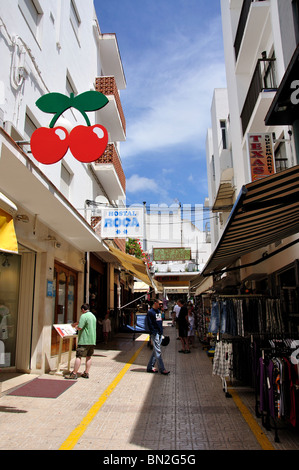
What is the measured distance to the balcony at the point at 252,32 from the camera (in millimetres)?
10359

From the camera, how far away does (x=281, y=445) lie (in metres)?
4.22

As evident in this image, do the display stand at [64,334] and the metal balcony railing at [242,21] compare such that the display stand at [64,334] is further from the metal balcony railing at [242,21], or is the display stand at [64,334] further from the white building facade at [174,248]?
the white building facade at [174,248]

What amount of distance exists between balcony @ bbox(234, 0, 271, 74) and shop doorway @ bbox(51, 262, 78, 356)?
9356 mm

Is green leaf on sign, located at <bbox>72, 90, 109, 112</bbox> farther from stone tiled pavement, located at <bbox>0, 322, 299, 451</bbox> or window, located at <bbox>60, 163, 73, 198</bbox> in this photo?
window, located at <bbox>60, 163, 73, 198</bbox>

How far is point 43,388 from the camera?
7.09m

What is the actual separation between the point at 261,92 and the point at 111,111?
27.0ft

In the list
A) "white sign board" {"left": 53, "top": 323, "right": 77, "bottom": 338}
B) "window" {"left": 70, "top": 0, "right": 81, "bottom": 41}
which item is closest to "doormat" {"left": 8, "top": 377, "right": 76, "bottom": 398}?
"white sign board" {"left": 53, "top": 323, "right": 77, "bottom": 338}

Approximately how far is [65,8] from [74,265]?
8073 millimetres

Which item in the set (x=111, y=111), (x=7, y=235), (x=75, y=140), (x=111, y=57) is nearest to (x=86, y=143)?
(x=75, y=140)

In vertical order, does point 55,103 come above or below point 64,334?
above

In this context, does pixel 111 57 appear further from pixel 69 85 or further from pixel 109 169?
pixel 69 85

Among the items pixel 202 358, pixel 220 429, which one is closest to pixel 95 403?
pixel 220 429

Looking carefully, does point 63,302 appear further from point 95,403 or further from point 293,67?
point 293,67

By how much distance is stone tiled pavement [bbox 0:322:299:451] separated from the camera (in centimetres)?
430
